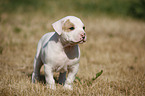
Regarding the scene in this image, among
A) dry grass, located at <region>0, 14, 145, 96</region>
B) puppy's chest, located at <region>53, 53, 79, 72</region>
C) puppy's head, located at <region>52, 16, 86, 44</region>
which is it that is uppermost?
puppy's head, located at <region>52, 16, 86, 44</region>

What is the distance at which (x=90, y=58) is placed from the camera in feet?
20.2

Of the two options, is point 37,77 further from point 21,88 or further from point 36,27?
point 36,27

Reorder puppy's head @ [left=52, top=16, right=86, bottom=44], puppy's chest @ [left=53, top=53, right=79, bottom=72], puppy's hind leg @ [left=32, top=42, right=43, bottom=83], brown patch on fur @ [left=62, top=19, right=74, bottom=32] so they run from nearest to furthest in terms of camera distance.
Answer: puppy's head @ [left=52, top=16, right=86, bottom=44] → brown patch on fur @ [left=62, top=19, right=74, bottom=32] → puppy's chest @ [left=53, top=53, right=79, bottom=72] → puppy's hind leg @ [left=32, top=42, right=43, bottom=83]

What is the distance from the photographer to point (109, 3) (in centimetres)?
1507

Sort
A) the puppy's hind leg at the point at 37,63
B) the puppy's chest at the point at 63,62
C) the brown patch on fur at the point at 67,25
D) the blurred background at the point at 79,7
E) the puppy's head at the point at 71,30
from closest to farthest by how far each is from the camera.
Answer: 1. the puppy's head at the point at 71,30
2. the brown patch on fur at the point at 67,25
3. the puppy's chest at the point at 63,62
4. the puppy's hind leg at the point at 37,63
5. the blurred background at the point at 79,7

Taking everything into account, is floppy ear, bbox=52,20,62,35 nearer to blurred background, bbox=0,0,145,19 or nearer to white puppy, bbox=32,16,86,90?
white puppy, bbox=32,16,86,90

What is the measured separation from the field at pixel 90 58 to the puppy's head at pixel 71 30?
3.15 feet

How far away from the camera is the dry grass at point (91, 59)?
331cm

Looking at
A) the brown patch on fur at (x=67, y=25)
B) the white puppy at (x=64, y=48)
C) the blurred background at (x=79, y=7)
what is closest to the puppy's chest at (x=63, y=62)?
the white puppy at (x=64, y=48)

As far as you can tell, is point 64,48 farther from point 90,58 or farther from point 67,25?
point 90,58

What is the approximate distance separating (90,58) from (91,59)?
0.12m

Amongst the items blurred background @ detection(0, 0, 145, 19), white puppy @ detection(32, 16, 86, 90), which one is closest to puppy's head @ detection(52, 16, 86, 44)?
white puppy @ detection(32, 16, 86, 90)

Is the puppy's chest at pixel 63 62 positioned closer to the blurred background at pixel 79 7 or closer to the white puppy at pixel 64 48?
the white puppy at pixel 64 48

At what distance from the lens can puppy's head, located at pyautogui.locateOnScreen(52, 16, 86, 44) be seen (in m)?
3.00
